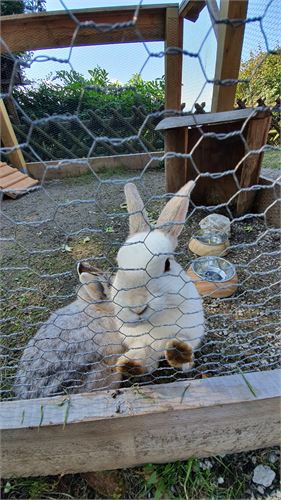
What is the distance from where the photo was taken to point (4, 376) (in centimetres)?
138

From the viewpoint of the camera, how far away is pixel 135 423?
0.98 m

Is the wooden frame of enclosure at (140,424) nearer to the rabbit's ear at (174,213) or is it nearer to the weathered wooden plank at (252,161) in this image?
the rabbit's ear at (174,213)

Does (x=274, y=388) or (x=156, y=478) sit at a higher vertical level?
(x=274, y=388)

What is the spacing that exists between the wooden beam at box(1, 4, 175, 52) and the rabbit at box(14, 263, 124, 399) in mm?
1784

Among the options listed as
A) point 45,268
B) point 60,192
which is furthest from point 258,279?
point 60,192

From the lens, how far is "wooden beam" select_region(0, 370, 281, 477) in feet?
3.18

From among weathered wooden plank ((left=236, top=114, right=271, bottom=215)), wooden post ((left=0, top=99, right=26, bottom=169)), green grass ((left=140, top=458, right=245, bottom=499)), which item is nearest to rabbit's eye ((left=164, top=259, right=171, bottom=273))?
green grass ((left=140, top=458, right=245, bottom=499))

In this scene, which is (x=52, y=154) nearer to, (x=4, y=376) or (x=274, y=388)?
(x=4, y=376)

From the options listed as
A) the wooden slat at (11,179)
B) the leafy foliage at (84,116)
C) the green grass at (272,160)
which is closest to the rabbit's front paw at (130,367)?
the green grass at (272,160)

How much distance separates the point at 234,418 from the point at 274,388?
0.15m

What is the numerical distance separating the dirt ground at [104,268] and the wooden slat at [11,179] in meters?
0.18

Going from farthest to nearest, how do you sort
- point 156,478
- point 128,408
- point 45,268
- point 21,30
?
point 21,30
point 45,268
point 156,478
point 128,408

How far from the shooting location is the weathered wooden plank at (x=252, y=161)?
2.00 metres

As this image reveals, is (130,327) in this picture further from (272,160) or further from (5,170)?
(5,170)
